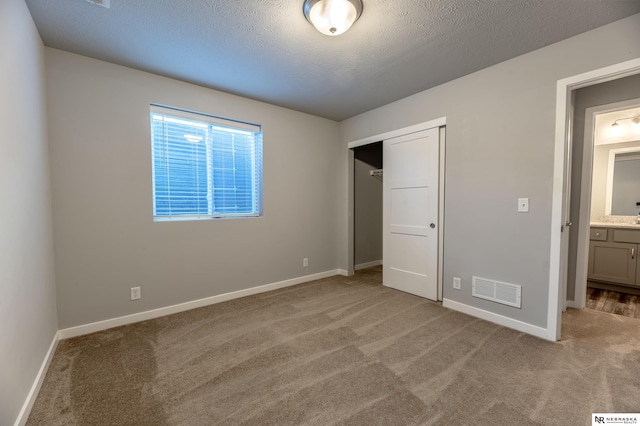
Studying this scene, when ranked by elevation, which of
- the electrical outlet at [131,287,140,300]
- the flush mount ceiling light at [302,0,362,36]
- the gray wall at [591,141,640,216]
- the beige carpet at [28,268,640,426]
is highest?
the flush mount ceiling light at [302,0,362,36]

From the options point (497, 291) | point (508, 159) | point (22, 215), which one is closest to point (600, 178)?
point (508, 159)

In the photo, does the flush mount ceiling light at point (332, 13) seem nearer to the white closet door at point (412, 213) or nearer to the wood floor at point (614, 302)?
the white closet door at point (412, 213)

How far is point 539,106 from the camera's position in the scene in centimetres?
226

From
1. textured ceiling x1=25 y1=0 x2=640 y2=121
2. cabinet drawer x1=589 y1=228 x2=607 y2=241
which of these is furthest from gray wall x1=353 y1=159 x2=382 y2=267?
cabinet drawer x1=589 y1=228 x2=607 y2=241

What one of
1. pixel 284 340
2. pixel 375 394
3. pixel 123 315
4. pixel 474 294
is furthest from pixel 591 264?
pixel 123 315

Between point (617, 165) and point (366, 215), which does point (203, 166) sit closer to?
point (366, 215)

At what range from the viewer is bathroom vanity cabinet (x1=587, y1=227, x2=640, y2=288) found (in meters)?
3.30

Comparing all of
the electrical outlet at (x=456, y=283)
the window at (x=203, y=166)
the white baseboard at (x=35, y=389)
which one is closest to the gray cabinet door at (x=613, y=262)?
the electrical outlet at (x=456, y=283)

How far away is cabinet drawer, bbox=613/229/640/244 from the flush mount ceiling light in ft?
14.1

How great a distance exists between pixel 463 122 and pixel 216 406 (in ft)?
10.6

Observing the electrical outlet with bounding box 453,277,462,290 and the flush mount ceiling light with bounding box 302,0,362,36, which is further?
the electrical outlet with bounding box 453,277,462,290

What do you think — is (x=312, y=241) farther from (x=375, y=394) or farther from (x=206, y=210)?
(x=375, y=394)

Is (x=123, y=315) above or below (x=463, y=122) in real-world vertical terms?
below

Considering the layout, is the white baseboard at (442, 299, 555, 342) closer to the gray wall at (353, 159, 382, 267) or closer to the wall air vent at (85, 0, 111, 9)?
the gray wall at (353, 159, 382, 267)
